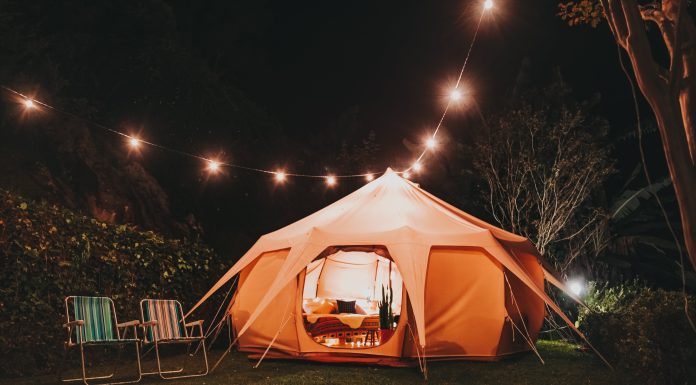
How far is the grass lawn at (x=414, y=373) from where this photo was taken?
205 inches

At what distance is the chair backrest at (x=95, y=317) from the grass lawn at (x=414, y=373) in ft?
1.70

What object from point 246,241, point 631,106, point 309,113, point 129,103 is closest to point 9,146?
point 129,103

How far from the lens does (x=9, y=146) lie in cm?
1021

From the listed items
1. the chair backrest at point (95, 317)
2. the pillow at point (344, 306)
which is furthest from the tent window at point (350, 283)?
the chair backrest at point (95, 317)

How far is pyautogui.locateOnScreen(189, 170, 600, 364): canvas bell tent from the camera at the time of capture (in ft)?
19.8

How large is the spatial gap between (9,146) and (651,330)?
10.1 m

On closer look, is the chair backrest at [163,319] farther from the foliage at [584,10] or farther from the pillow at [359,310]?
the foliage at [584,10]

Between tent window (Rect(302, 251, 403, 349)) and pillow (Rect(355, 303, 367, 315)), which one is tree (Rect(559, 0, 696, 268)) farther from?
pillow (Rect(355, 303, 367, 315))

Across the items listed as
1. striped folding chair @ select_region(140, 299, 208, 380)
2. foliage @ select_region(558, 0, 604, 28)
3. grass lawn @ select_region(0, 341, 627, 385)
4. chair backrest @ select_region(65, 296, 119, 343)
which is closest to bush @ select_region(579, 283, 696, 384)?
grass lawn @ select_region(0, 341, 627, 385)

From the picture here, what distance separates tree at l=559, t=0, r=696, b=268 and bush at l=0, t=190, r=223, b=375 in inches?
192

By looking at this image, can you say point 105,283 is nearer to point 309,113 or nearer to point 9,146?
point 9,146

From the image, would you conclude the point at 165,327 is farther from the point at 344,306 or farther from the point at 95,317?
the point at 344,306

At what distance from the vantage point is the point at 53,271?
5406 mm

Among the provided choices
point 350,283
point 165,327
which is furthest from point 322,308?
point 165,327
